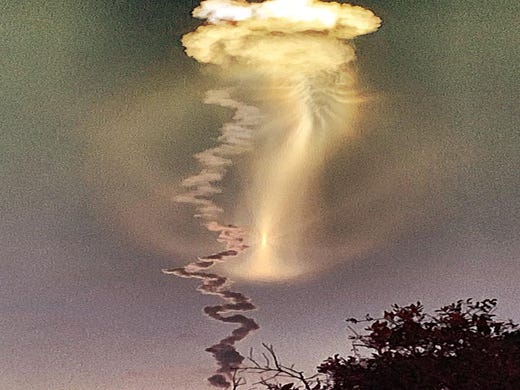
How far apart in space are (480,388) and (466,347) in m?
0.80

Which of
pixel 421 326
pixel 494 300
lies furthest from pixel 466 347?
pixel 494 300

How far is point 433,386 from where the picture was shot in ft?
31.4

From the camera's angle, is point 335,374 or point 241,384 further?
point 335,374

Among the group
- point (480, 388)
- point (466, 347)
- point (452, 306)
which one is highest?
point (452, 306)

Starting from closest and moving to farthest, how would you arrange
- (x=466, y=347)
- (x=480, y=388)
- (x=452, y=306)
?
1. (x=480, y=388)
2. (x=466, y=347)
3. (x=452, y=306)

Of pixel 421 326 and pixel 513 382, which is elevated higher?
pixel 421 326

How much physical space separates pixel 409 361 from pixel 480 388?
90 cm

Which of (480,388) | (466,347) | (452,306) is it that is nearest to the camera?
(480,388)

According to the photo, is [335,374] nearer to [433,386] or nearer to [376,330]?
[376,330]

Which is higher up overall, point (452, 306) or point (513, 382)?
point (452, 306)

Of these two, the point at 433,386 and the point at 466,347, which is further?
the point at 466,347

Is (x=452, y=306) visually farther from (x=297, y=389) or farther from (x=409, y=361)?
(x=297, y=389)

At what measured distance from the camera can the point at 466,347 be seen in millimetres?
10273

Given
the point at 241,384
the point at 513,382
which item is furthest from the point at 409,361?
the point at 241,384
